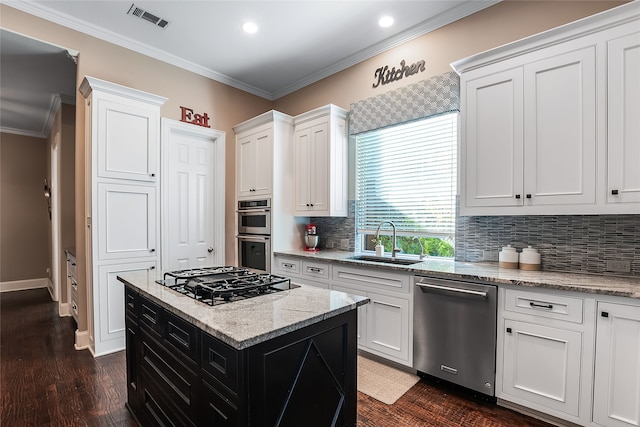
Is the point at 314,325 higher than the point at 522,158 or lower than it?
lower

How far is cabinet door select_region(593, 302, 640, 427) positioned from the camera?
1640mm

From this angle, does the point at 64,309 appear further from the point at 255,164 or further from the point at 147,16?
the point at 147,16

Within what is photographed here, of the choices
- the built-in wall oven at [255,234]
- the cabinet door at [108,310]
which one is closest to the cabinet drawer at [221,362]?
the cabinet door at [108,310]

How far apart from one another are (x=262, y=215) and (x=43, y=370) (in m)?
2.44

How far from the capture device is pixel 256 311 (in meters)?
1.33

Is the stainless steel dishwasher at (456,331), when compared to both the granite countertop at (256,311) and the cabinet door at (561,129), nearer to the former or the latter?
the cabinet door at (561,129)

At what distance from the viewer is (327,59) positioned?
3.71m

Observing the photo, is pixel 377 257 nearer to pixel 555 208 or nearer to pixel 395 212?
pixel 395 212

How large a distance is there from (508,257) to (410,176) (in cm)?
121

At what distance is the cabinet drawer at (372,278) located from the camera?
2.52 m

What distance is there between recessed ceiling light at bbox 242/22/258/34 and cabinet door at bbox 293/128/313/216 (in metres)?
1.15

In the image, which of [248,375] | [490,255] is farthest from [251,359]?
[490,255]

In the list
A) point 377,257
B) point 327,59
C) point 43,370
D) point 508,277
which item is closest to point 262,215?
point 377,257

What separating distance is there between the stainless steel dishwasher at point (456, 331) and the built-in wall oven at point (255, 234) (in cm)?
194
